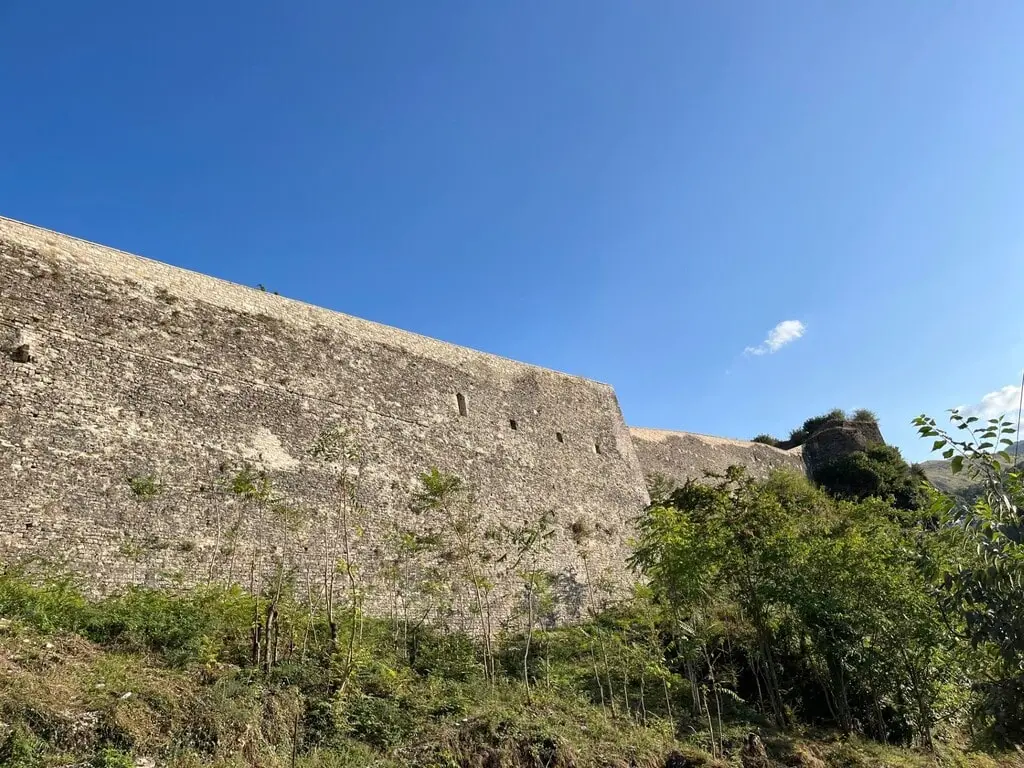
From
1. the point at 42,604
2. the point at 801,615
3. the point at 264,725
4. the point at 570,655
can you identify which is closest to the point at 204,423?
the point at 42,604

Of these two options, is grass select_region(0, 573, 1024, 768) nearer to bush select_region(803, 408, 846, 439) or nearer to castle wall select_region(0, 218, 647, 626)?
castle wall select_region(0, 218, 647, 626)

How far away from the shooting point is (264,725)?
6391mm

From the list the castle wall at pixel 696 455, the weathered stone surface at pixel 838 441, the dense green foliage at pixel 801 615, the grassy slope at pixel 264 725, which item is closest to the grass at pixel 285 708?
the grassy slope at pixel 264 725

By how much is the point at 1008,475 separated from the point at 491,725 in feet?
19.8

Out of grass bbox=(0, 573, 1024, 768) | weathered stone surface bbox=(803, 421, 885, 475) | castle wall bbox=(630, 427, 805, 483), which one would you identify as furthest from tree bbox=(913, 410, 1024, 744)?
weathered stone surface bbox=(803, 421, 885, 475)

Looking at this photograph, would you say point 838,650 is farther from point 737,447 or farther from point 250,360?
point 737,447

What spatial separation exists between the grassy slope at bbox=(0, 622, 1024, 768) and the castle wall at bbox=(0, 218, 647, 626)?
340 centimetres

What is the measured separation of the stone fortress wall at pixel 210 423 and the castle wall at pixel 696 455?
6664 mm

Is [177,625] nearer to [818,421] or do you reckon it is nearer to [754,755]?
[754,755]

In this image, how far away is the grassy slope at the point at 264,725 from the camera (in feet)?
17.8

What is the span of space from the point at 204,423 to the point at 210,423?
0.37ft

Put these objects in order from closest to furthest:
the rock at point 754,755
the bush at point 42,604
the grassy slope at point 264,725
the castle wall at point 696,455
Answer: the grassy slope at point 264,725, the bush at point 42,604, the rock at point 754,755, the castle wall at point 696,455

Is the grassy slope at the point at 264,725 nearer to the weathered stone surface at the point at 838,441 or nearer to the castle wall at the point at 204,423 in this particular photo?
the castle wall at the point at 204,423

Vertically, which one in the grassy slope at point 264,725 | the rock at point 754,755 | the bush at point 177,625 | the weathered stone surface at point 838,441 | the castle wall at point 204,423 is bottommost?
the rock at point 754,755
